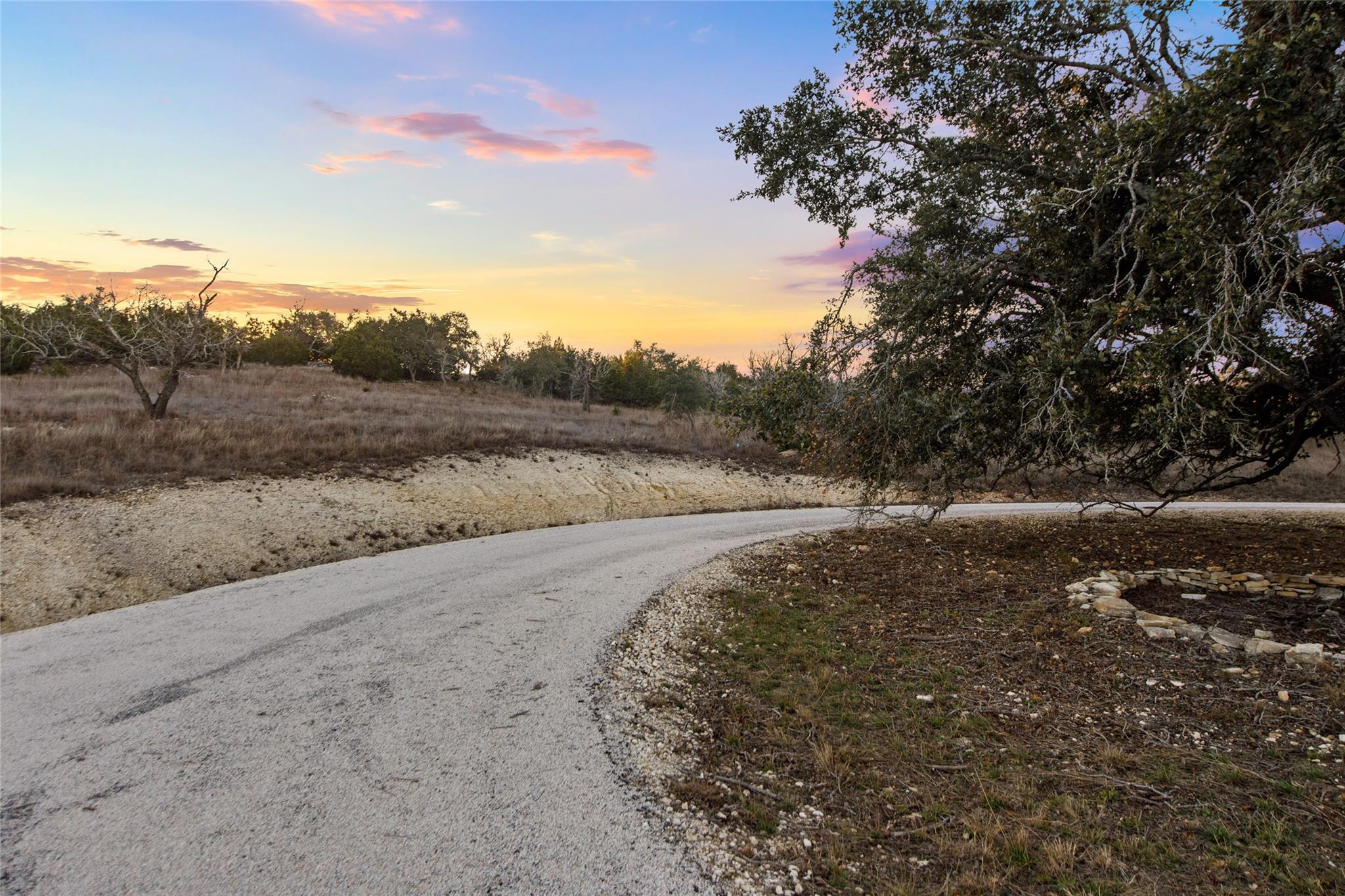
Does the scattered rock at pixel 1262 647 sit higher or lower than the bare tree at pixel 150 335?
lower

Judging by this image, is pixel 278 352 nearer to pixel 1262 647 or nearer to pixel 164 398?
pixel 164 398

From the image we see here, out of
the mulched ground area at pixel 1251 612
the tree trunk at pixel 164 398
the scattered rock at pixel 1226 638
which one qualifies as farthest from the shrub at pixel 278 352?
the scattered rock at pixel 1226 638

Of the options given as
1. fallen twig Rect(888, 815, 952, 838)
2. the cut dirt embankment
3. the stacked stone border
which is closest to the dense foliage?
the stacked stone border

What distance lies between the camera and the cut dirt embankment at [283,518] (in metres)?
9.48

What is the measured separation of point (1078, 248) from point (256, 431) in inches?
764

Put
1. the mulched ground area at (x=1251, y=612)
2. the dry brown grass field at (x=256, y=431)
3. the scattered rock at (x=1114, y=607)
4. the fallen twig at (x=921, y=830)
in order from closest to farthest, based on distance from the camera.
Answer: the fallen twig at (x=921, y=830) → the mulched ground area at (x=1251, y=612) → the scattered rock at (x=1114, y=607) → the dry brown grass field at (x=256, y=431)

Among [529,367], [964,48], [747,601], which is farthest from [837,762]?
[529,367]

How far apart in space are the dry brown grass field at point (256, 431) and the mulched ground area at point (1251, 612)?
12023mm

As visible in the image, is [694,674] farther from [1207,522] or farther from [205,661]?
[1207,522]

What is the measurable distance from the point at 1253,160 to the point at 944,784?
6.81 m

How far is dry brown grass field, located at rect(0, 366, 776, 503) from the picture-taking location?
13.4 metres

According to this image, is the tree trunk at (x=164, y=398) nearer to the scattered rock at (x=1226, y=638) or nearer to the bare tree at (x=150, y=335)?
the bare tree at (x=150, y=335)

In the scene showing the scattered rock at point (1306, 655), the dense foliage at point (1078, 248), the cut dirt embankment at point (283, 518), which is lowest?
the cut dirt embankment at point (283, 518)

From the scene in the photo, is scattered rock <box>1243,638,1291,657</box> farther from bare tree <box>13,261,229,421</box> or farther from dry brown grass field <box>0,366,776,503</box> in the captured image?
bare tree <box>13,261,229,421</box>
